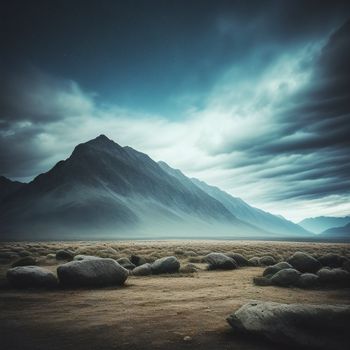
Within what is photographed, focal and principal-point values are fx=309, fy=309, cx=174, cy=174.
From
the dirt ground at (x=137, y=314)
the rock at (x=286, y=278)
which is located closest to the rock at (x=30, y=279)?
the dirt ground at (x=137, y=314)

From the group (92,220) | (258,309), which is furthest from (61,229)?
(258,309)

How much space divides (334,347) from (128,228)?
182069mm

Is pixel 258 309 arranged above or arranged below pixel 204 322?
above

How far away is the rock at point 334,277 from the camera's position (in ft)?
43.0

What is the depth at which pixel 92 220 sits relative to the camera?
17925 centimetres

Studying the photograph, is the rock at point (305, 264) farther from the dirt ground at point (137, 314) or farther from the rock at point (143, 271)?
the rock at point (143, 271)

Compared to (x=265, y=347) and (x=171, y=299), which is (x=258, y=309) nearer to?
(x=265, y=347)

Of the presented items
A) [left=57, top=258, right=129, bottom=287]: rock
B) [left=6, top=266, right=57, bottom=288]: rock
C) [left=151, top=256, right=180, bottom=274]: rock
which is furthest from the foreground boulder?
[left=151, top=256, right=180, bottom=274]: rock

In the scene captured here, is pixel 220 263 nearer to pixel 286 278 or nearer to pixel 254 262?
pixel 254 262

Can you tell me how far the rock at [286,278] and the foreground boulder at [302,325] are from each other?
6.65 m

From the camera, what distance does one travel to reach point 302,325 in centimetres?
596

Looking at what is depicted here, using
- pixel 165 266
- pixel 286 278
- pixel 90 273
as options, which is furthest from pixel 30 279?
pixel 286 278

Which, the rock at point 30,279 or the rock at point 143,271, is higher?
the rock at point 30,279

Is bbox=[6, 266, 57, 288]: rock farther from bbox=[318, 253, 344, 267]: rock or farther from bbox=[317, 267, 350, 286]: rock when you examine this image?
bbox=[318, 253, 344, 267]: rock
